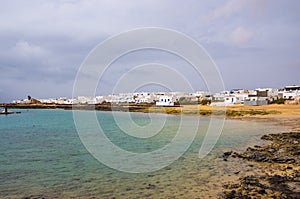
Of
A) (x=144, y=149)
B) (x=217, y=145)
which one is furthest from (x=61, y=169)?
(x=217, y=145)

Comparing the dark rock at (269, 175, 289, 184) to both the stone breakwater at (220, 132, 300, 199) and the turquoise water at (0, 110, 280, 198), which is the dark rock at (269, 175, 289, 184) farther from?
the turquoise water at (0, 110, 280, 198)

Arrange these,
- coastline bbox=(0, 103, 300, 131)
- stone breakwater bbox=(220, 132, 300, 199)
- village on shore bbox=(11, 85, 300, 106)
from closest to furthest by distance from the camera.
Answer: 1. stone breakwater bbox=(220, 132, 300, 199)
2. coastline bbox=(0, 103, 300, 131)
3. village on shore bbox=(11, 85, 300, 106)

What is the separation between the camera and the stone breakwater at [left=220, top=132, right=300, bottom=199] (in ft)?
28.4

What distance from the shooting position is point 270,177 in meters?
10.4

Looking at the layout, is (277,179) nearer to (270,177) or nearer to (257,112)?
(270,177)

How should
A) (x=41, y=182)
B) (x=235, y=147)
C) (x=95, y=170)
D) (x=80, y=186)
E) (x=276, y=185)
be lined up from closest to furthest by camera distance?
(x=276, y=185)
(x=80, y=186)
(x=41, y=182)
(x=95, y=170)
(x=235, y=147)

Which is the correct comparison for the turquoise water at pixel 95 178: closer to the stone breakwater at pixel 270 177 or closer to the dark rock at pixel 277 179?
the stone breakwater at pixel 270 177

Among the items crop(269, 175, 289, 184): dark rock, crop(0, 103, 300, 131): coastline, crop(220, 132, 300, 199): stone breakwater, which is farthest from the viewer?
crop(0, 103, 300, 131): coastline

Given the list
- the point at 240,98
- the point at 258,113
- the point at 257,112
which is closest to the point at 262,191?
the point at 258,113

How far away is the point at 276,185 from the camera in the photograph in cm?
942

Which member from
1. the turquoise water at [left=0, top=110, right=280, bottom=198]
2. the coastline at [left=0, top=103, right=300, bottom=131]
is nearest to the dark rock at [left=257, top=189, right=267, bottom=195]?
the turquoise water at [left=0, top=110, right=280, bottom=198]

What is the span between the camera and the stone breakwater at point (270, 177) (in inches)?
340

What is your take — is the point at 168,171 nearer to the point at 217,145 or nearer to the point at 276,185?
the point at 276,185

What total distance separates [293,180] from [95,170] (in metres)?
8.08
